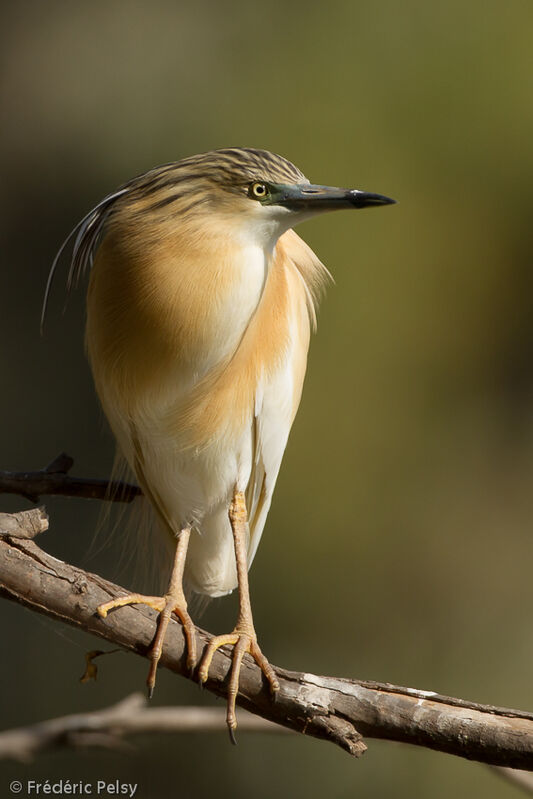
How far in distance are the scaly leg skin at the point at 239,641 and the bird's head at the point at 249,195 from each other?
1.33 ft

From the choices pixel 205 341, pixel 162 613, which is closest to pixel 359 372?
pixel 205 341

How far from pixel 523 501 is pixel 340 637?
2.32 feet

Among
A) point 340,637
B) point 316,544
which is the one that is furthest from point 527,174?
point 340,637

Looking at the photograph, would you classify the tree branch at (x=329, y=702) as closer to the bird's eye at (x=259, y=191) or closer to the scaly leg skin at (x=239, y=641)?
the scaly leg skin at (x=239, y=641)

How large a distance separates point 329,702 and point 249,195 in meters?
0.57

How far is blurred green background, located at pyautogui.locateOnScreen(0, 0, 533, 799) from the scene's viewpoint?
2791mm

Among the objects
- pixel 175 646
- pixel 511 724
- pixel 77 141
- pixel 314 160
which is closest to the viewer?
pixel 511 724

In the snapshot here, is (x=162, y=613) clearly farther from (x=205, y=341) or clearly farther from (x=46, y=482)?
(x=205, y=341)

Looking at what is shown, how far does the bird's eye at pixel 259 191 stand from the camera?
3.80ft

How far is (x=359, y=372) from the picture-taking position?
281cm

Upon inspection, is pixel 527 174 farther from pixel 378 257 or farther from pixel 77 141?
pixel 77 141

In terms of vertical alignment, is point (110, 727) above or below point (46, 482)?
below

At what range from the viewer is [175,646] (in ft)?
3.78

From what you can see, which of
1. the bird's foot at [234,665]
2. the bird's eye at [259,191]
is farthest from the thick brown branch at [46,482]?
the bird's eye at [259,191]
